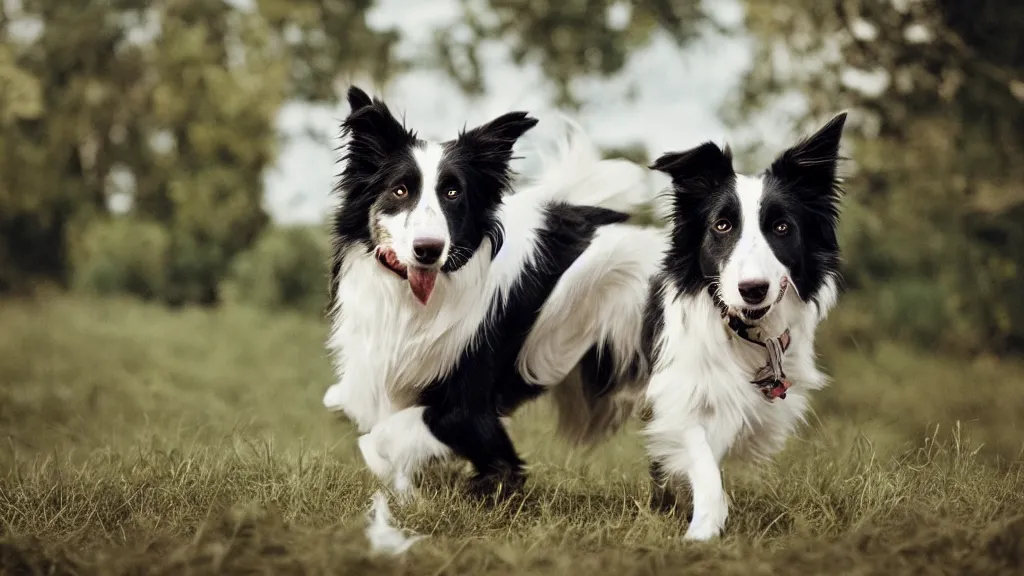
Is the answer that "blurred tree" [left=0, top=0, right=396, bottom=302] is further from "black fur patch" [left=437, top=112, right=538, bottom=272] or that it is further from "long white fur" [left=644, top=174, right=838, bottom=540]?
"long white fur" [left=644, top=174, right=838, bottom=540]

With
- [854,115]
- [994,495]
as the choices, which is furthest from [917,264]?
[994,495]

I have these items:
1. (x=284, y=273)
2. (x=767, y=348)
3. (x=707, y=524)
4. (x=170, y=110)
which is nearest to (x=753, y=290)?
(x=767, y=348)

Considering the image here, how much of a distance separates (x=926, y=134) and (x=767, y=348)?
6.91 m

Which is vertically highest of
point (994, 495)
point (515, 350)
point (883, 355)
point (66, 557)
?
point (515, 350)

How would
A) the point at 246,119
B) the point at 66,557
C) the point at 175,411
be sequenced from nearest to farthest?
the point at 66,557
the point at 175,411
the point at 246,119

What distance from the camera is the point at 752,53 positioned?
448 inches

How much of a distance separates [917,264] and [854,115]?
2.36 meters

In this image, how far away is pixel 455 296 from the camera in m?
4.43

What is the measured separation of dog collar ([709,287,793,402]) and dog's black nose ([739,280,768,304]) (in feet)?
0.94

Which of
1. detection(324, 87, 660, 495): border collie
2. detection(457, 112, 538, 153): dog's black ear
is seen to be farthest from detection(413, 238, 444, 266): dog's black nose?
detection(457, 112, 538, 153): dog's black ear

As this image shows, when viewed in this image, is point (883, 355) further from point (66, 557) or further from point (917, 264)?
point (66, 557)

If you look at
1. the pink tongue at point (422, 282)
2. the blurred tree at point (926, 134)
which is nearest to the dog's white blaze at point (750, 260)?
the pink tongue at point (422, 282)

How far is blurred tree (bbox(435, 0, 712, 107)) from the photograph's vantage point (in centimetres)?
1160

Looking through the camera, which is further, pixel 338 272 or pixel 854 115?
pixel 854 115
